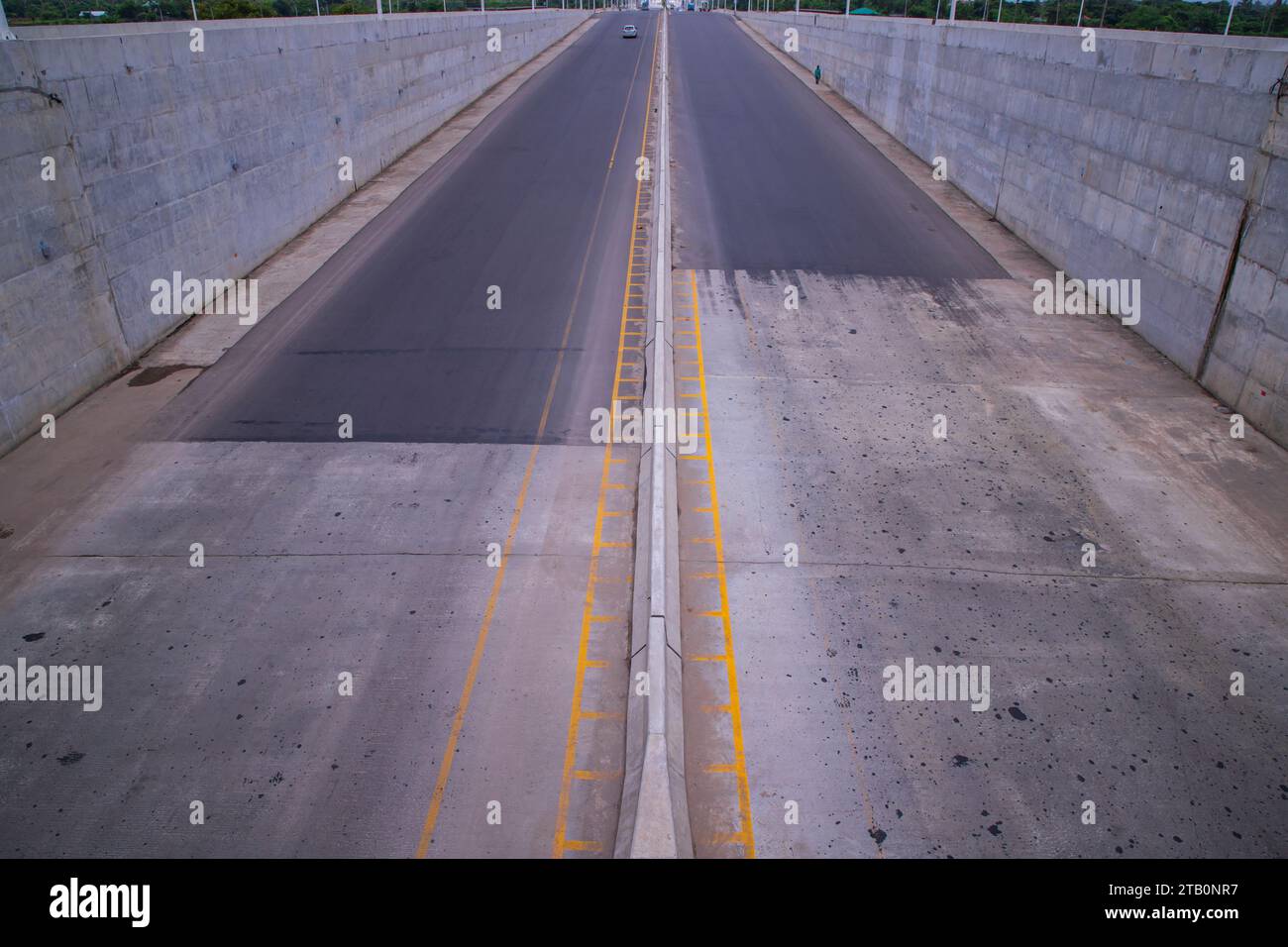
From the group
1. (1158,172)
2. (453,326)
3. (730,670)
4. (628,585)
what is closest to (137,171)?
(453,326)

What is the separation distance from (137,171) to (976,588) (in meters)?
14.7

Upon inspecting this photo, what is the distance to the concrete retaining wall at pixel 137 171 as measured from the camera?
11.2m

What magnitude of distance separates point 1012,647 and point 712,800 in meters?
3.56

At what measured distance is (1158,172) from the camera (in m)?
14.4

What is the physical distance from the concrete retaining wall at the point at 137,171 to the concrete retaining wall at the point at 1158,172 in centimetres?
1766

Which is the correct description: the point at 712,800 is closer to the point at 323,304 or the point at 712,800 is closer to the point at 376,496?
the point at 376,496

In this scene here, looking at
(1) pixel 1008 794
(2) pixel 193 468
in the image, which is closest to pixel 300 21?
(2) pixel 193 468

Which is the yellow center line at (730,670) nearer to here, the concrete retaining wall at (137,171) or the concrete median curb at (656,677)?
the concrete median curb at (656,677)

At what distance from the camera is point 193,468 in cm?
1077

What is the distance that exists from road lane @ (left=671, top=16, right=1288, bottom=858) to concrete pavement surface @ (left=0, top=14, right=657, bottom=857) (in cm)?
136

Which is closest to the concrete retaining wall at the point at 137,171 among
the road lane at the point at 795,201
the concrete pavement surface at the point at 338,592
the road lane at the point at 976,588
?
the concrete pavement surface at the point at 338,592

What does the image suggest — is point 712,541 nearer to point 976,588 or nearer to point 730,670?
point 730,670
